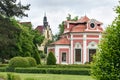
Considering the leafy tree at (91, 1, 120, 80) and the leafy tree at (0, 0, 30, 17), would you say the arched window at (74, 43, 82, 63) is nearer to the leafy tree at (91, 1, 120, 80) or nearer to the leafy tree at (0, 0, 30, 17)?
the leafy tree at (0, 0, 30, 17)

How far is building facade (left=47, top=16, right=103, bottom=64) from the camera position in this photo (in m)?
77.8

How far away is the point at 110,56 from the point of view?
1179cm

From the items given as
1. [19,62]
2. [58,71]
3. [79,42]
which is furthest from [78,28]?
[58,71]

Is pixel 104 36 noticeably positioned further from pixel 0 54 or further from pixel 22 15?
pixel 0 54

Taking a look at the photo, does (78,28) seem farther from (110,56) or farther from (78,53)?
(110,56)

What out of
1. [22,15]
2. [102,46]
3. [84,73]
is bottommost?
[84,73]

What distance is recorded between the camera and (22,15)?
162 feet

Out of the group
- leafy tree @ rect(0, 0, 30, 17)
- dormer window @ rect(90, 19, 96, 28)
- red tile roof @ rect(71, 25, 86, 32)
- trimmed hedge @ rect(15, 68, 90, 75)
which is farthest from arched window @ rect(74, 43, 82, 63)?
leafy tree @ rect(0, 0, 30, 17)

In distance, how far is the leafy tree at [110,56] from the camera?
1173 cm

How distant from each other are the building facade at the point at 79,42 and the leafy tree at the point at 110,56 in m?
64.7

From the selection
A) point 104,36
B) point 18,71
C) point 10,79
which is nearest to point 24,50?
point 18,71

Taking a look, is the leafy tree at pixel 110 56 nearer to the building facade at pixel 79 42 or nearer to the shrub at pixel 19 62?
the shrub at pixel 19 62

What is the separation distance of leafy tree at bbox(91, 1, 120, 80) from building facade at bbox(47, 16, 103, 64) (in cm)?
6474

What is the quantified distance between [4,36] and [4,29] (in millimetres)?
864
